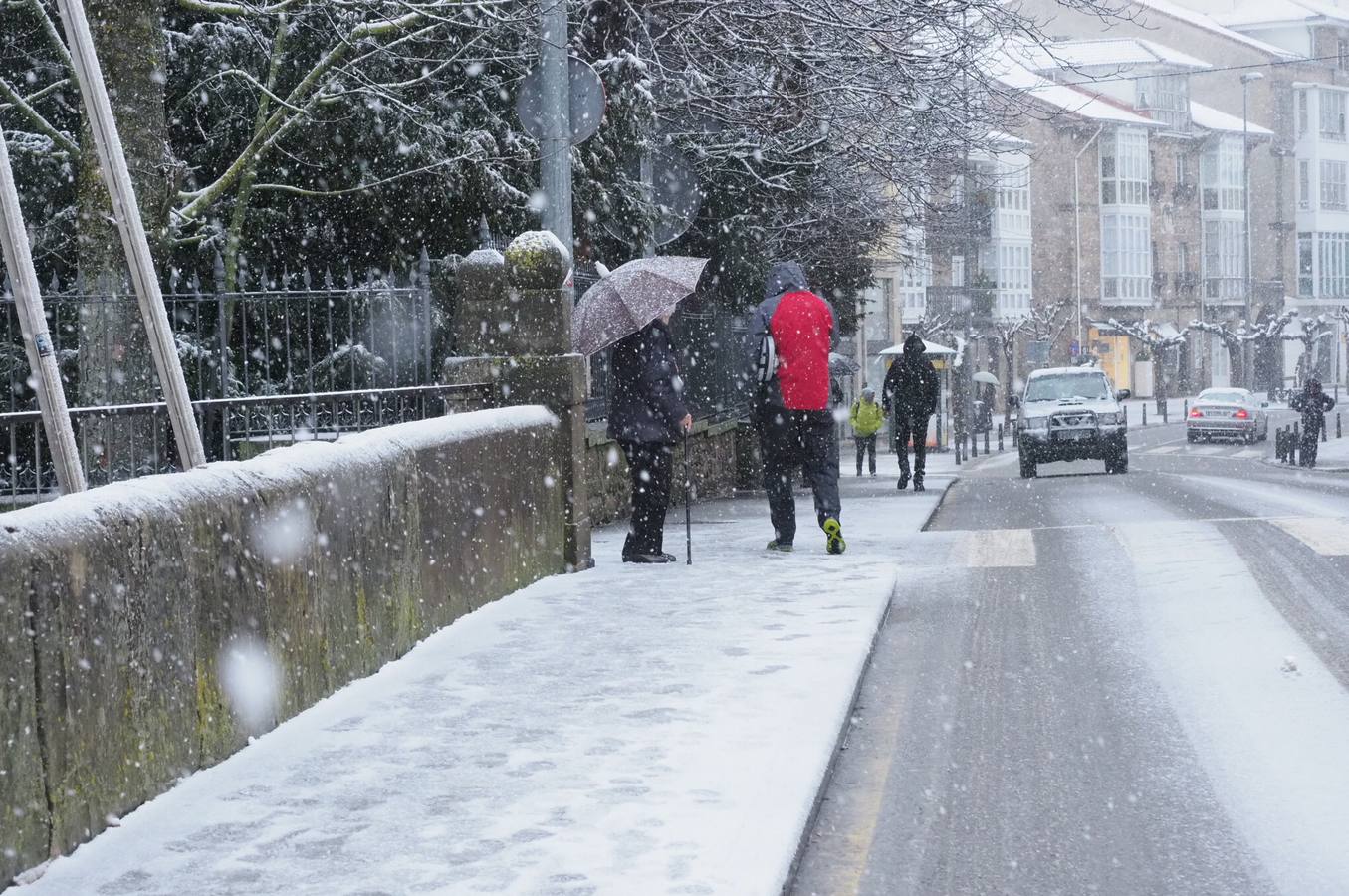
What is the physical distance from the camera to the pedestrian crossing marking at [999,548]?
38.2ft

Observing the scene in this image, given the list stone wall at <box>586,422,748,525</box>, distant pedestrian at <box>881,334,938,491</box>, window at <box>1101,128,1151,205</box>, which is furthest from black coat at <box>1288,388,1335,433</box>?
window at <box>1101,128,1151,205</box>

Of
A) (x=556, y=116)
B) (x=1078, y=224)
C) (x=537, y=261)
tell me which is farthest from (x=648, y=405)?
(x=1078, y=224)

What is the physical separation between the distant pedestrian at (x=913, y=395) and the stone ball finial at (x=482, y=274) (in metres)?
11.1

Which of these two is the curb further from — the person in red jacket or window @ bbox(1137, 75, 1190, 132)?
window @ bbox(1137, 75, 1190, 132)

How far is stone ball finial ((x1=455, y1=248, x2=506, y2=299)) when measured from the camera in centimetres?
1020

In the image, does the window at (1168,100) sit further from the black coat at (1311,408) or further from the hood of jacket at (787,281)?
the hood of jacket at (787,281)

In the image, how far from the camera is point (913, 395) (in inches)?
826

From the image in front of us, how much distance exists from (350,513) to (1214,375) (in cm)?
8210

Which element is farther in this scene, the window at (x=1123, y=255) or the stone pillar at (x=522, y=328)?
the window at (x=1123, y=255)

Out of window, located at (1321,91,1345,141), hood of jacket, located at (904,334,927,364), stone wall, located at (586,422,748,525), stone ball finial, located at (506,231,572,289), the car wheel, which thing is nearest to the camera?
stone ball finial, located at (506,231,572,289)

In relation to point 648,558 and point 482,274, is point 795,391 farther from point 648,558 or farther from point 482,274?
point 482,274

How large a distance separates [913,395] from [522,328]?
11.4 metres

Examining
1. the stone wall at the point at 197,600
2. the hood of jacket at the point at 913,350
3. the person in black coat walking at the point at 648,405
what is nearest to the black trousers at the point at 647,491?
the person in black coat walking at the point at 648,405

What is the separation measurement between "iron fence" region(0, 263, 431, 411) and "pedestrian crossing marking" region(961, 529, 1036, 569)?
3991mm
